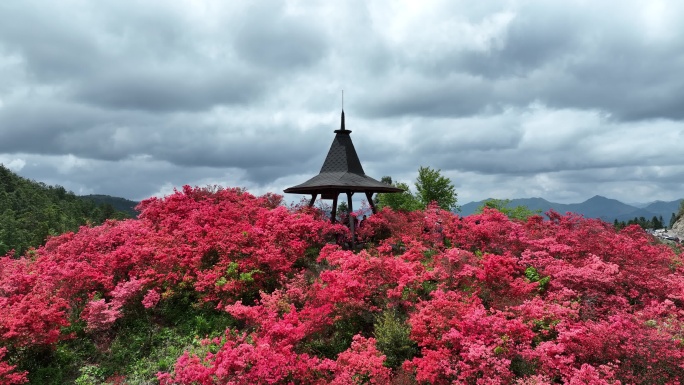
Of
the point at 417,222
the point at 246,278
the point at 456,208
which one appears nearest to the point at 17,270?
the point at 246,278

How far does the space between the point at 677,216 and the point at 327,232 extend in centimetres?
15970

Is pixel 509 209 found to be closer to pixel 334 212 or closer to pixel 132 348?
pixel 334 212

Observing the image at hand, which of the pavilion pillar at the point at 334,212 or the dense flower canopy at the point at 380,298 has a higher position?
the pavilion pillar at the point at 334,212

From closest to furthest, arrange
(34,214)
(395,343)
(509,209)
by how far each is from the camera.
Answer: (395,343) < (509,209) < (34,214)

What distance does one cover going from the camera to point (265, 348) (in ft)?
33.4

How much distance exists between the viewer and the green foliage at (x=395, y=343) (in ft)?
37.4

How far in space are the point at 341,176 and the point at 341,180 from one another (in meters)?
0.59

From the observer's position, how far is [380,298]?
43.3 feet

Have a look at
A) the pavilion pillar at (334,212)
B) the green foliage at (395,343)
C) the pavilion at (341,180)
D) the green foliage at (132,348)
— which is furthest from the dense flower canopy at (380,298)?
the pavilion at (341,180)

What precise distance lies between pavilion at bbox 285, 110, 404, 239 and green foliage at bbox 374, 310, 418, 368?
A: 9.06m

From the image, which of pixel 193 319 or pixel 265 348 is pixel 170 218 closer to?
pixel 193 319

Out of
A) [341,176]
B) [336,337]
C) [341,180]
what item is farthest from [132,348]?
[341,176]

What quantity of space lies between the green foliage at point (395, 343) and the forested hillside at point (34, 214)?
31419 millimetres

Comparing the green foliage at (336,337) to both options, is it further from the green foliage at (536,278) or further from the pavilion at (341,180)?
the pavilion at (341,180)
